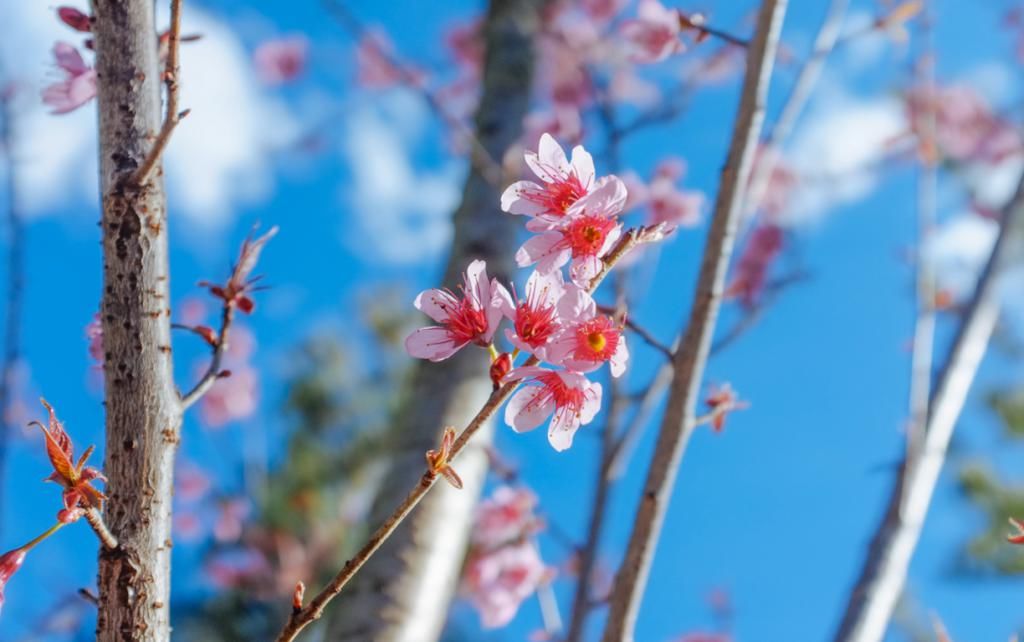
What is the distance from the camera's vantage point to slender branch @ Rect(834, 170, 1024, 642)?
47.3 inches

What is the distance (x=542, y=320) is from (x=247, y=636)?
4.43m

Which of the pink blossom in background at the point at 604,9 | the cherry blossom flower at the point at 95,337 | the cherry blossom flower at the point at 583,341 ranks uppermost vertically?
the pink blossom in background at the point at 604,9

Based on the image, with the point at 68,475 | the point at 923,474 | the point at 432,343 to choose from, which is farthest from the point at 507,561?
the point at 68,475

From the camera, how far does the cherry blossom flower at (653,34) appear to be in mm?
1406

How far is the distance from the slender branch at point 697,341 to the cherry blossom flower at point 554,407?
0.23 metres

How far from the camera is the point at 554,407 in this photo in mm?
741

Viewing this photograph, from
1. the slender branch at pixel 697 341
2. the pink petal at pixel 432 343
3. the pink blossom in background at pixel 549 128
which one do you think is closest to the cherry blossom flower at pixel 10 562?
the pink petal at pixel 432 343

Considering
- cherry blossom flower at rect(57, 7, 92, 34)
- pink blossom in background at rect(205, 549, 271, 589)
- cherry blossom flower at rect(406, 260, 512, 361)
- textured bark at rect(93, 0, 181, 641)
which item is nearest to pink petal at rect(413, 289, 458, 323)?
cherry blossom flower at rect(406, 260, 512, 361)

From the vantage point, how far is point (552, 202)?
30.4 inches

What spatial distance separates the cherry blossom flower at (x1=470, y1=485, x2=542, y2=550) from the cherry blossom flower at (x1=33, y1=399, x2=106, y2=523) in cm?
141

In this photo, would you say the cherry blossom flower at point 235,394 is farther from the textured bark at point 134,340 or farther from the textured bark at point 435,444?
the textured bark at point 134,340

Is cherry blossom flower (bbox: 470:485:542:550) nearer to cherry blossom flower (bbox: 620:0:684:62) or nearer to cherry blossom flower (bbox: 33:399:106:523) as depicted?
cherry blossom flower (bbox: 620:0:684:62)

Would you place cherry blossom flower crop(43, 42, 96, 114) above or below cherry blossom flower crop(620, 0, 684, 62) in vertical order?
below

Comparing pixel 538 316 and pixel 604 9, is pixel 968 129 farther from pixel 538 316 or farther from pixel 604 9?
pixel 538 316
